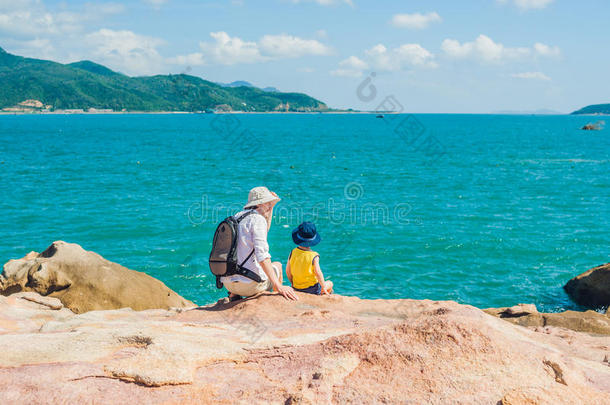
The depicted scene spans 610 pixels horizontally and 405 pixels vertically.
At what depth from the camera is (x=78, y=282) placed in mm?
12656

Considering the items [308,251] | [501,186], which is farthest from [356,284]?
[501,186]

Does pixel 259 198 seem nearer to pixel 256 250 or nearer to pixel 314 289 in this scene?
pixel 256 250

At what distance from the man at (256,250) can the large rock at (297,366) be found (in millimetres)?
1098

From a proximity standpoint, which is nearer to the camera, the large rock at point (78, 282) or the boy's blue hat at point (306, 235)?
the boy's blue hat at point (306, 235)

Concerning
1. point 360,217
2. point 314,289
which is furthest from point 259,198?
point 360,217

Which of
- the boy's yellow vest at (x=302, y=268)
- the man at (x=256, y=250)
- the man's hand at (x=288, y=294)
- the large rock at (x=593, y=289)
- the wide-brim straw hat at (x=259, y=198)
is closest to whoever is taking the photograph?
the man at (x=256, y=250)

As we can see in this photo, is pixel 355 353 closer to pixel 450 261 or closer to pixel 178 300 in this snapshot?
pixel 178 300

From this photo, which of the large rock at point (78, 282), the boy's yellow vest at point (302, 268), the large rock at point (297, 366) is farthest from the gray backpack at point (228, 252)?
the large rock at point (78, 282)

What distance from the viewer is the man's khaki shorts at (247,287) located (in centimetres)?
786

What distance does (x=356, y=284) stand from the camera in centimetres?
1934

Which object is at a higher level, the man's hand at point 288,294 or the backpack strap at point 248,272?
the backpack strap at point 248,272

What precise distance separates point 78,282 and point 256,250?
7692 millimetres

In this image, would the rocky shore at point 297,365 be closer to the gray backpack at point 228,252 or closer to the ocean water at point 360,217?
the gray backpack at point 228,252

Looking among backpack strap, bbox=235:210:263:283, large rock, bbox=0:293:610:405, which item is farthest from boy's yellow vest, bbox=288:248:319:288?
large rock, bbox=0:293:610:405
